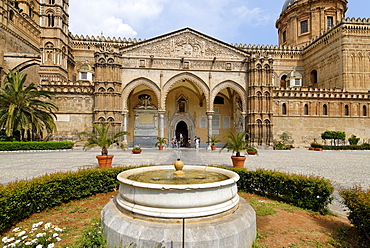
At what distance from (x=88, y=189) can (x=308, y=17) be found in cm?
4539

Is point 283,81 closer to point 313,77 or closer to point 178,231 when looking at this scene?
point 313,77

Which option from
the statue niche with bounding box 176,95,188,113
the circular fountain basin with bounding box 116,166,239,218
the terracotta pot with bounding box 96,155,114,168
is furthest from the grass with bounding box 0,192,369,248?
the statue niche with bounding box 176,95,188,113

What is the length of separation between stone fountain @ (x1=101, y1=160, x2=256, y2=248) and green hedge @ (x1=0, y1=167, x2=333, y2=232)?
212 cm

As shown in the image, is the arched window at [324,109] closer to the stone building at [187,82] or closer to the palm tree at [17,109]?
the stone building at [187,82]

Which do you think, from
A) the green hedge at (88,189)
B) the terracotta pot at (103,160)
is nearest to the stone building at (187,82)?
the terracotta pot at (103,160)

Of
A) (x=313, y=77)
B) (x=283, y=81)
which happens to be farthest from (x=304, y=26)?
(x=283, y=81)

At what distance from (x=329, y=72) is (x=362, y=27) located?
266 inches

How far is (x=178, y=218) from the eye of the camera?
3355 millimetres

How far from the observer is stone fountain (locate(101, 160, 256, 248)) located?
310cm

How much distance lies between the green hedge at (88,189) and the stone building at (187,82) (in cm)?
1662

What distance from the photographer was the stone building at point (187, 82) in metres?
23.0

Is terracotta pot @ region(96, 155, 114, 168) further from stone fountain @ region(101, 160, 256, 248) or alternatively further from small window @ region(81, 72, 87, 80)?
small window @ region(81, 72, 87, 80)

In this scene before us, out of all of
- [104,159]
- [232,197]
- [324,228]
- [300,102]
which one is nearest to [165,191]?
[232,197]

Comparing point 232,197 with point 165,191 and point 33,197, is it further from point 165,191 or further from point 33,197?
point 33,197
